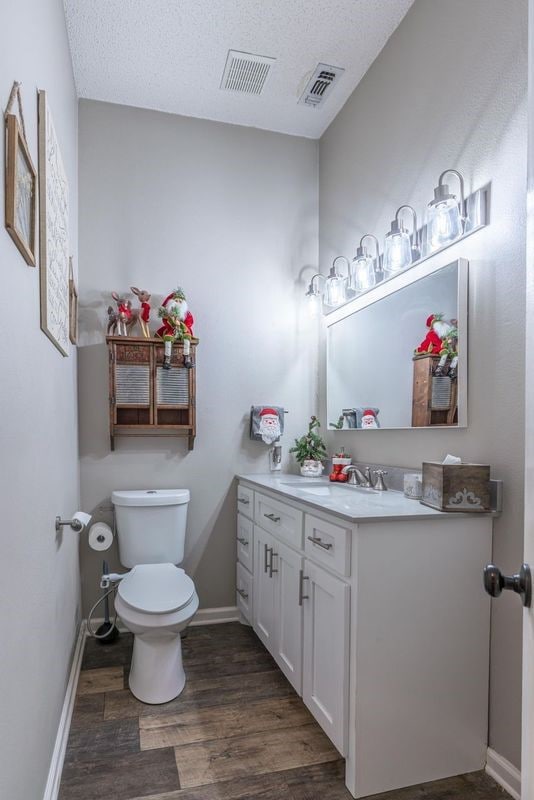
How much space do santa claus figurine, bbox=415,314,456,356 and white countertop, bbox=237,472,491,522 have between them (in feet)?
1.94

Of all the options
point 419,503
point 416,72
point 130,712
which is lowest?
point 130,712

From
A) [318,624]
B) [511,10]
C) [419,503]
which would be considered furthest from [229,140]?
[318,624]

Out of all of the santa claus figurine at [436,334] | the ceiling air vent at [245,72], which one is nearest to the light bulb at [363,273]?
the santa claus figurine at [436,334]

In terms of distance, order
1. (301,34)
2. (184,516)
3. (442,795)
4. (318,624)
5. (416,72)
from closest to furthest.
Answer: (442,795) < (318,624) < (416,72) < (301,34) < (184,516)

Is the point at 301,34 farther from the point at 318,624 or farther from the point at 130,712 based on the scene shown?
the point at 130,712

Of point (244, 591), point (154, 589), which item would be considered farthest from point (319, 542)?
point (244, 591)

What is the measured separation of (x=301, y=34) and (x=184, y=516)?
7.88 feet

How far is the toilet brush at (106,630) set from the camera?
2607 mm

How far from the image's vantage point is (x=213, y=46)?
8.05 feet

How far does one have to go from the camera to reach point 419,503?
1840 millimetres

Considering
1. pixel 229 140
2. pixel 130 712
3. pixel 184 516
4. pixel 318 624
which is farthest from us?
pixel 229 140

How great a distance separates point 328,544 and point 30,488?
0.95 m

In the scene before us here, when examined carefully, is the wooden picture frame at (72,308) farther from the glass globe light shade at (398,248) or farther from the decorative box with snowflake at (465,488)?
the decorative box with snowflake at (465,488)

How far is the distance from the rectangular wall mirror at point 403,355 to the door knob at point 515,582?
3.62 ft
